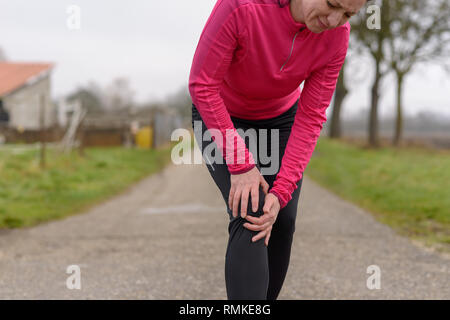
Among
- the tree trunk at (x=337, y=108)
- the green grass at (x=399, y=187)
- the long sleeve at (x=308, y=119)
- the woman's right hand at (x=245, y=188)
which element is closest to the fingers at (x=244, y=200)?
the woman's right hand at (x=245, y=188)

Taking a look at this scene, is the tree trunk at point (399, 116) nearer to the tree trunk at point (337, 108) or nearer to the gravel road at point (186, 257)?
the tree trunk at point (337, 108)

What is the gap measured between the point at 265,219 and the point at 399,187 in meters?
7.06

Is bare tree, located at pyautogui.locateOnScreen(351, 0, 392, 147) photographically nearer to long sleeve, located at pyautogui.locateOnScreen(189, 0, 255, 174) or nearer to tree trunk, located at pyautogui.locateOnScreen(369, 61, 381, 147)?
tree trunk, located at pyautogui.locateOnScreen(369, 61, 381, 147)

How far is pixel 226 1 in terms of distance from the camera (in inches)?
66.2

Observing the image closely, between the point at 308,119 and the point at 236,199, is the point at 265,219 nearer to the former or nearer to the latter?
the point at 236,199

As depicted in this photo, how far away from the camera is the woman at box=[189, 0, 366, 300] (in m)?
1.66

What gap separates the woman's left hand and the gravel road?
144 centimetres

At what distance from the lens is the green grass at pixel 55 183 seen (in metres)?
6.63

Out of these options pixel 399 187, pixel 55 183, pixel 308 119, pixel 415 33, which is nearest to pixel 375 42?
pixel 415 33

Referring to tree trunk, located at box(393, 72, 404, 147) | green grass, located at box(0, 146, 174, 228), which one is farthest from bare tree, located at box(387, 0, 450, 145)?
green grass, located at box(0, 146, 174, 228)

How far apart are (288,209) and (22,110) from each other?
2746 cm
